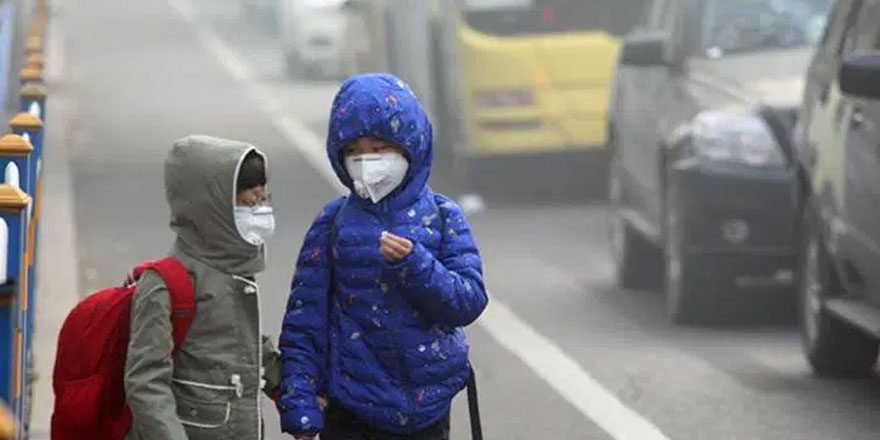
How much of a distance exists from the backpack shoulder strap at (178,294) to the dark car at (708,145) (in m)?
6.92

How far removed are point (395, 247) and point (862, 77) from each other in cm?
478

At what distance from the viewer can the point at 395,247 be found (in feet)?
20.3

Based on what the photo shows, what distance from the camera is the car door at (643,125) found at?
15.1 metres

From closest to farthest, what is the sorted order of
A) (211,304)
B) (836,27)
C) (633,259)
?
(211,304)
(836,27)
(633,259)

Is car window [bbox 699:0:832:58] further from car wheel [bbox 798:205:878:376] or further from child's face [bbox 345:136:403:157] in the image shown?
child's face [bbox 345:136:403:157]

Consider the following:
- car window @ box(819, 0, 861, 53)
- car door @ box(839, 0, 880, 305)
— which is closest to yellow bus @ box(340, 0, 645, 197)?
car window @ box(819, 0, 861, 53)

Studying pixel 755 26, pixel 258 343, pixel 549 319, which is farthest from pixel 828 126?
pixel 258 343

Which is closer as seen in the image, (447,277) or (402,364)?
(447,277)

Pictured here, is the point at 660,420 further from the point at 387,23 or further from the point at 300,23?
the point at 300,23

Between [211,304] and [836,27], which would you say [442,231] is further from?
[836,27]

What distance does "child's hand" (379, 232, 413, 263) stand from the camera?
20.3ft

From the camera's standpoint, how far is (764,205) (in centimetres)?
1371

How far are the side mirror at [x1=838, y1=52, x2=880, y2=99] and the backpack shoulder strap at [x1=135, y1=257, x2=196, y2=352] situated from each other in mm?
4888

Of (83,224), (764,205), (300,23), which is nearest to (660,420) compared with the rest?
(764,205)
